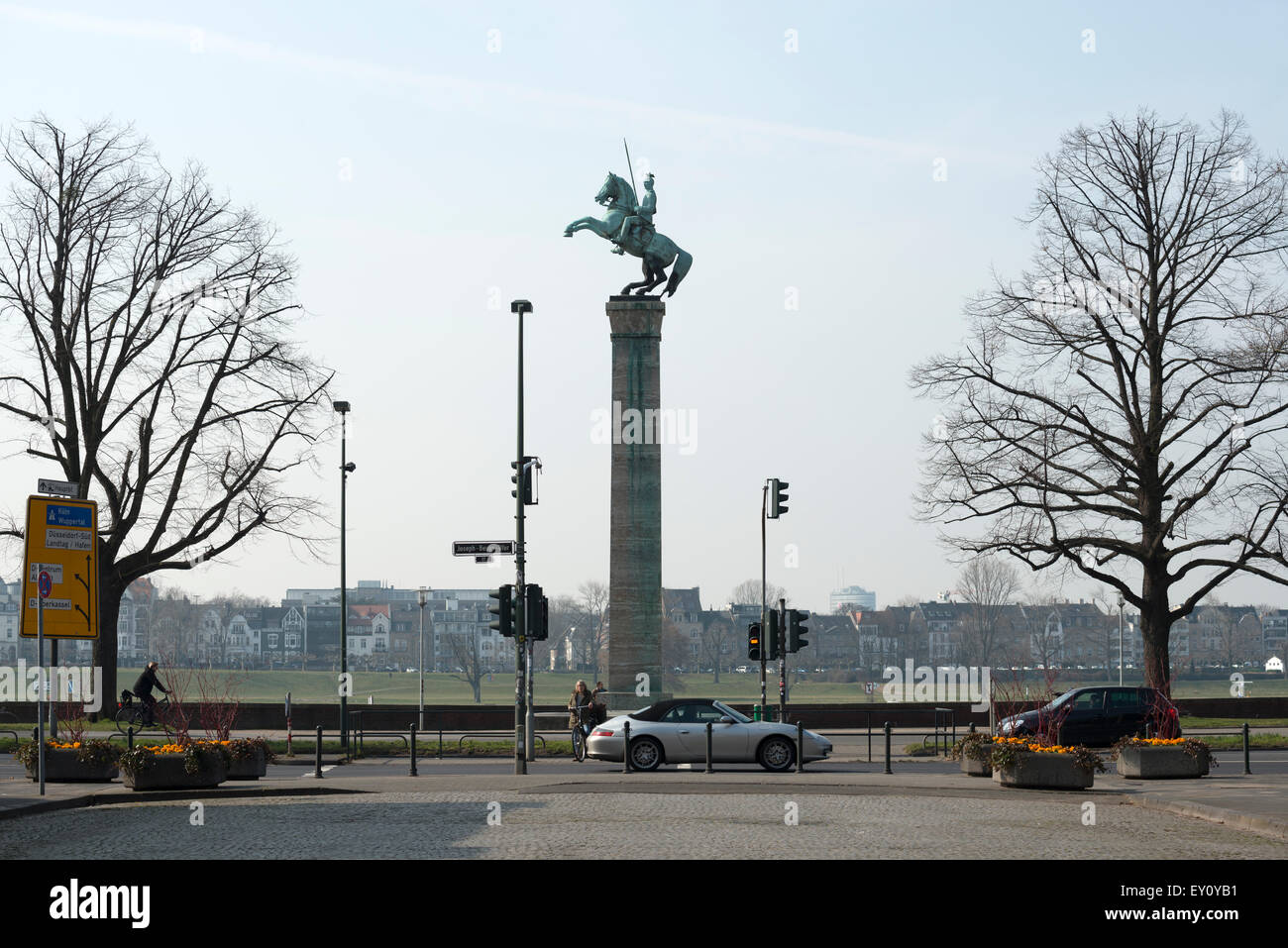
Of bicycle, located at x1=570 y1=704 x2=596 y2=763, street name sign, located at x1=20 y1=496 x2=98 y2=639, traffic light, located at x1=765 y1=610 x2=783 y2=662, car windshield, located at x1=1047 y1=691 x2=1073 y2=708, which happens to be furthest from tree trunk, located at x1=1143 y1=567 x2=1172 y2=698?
street name sign, located at x1=20 y1=496 x2=98 y2=639

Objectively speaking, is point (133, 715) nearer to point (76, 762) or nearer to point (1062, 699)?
point (76, 762)

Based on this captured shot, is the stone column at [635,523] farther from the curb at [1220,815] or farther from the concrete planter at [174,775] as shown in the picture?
the curb at [1220,815]

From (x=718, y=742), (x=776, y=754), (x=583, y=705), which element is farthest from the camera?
(x=583, y=705)

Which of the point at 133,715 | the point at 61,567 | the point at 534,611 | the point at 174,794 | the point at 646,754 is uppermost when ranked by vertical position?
A: the point at 61,567

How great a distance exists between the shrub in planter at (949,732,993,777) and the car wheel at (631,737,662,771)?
18.2 ft

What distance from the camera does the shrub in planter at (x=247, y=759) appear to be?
23.4m

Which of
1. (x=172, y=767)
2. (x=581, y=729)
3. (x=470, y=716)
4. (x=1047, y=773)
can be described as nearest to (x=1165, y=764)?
(x=1047, y=773)

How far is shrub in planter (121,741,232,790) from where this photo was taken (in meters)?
21.6

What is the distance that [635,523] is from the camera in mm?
41062

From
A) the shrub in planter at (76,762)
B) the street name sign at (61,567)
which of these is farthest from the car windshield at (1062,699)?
the street name sign at (61,567)

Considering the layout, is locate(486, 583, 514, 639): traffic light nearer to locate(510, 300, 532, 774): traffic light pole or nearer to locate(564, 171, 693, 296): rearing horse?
locate(510, 300, 532, 774): traffic light pole

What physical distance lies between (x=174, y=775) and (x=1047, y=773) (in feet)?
41.1

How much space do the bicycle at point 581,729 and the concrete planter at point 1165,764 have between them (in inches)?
444

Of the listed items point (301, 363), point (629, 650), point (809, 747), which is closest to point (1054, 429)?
point (629, 650)
